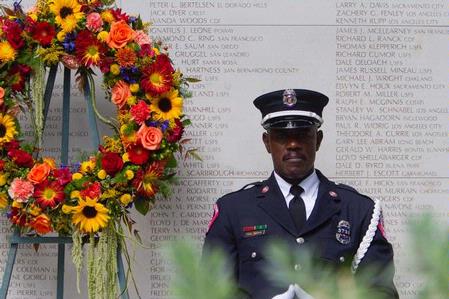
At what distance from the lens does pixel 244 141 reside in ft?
12.3

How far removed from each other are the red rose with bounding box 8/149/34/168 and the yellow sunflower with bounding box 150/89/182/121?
581 mm

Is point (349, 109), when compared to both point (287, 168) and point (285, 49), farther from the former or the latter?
point (287, 168)

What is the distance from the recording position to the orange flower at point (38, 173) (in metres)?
3.16

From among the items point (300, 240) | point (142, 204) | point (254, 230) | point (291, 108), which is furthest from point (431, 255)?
point (142, 204)

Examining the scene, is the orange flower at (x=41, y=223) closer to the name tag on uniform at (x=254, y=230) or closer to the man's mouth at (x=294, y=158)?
the name tag on uniform at (x=254, y=230)

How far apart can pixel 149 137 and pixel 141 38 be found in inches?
18.1

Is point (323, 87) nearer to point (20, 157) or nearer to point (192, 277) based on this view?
point (20, 157)

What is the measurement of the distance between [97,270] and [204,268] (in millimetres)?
2980

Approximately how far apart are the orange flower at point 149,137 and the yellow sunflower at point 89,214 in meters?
0.32

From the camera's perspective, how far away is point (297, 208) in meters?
2.81

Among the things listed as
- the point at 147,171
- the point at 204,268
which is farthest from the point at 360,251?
the point at 204,268

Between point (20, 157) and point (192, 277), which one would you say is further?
point (20, 157)

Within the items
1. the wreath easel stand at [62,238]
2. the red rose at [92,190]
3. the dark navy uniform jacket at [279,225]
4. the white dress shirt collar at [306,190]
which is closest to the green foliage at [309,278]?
the dark navy uniform jacket at [279,225]

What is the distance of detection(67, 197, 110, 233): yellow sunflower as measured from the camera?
3143 millimetres
